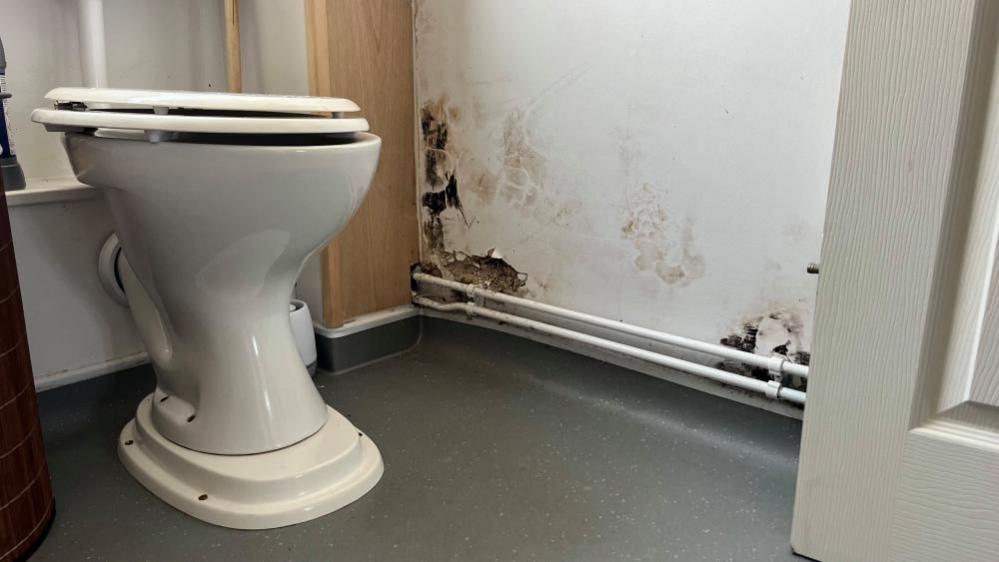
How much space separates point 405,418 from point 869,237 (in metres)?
0.77

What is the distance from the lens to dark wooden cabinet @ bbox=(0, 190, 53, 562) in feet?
2.56

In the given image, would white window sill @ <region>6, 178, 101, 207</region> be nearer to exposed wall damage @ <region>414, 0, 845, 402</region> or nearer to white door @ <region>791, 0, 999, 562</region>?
exposed wall damage @ <region>414, 0, 845, 402</region>

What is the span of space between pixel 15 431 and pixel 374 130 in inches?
31.4

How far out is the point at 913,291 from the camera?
718 millimetres

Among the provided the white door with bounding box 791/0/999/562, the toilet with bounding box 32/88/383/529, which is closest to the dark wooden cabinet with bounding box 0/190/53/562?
the toilet with bounding box 32/88/383/529

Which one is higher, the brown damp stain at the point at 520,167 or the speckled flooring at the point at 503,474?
the brown damp stain at the point at 520,167

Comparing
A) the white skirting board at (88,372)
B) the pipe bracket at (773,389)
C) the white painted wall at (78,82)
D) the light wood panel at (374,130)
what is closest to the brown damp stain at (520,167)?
the light wood panel at (374,130)

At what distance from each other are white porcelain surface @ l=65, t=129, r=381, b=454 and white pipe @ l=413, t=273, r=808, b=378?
0.47 meters

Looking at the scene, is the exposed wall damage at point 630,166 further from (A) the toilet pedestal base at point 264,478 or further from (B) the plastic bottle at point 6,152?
(B) the plastic bottle at point 6,152

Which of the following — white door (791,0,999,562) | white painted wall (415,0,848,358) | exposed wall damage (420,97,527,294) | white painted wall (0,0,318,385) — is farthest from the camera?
exposed wall damage (420,97,527,294)

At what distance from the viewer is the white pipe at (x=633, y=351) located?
1.05 meters

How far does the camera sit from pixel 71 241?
116 cm

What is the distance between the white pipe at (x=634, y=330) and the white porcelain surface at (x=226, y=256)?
0.47m

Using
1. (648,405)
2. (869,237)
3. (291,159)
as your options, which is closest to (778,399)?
(648,405)
